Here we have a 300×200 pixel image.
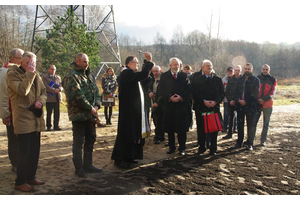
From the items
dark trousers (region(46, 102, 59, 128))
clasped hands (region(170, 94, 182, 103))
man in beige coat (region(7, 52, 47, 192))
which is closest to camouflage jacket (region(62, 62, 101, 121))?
man in beige coat (region(7, 52, 47, 192))

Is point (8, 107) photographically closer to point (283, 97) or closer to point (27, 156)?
point (27, 156)

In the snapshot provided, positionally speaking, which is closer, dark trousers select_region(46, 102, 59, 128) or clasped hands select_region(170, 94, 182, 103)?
clasped hands select_region(170, 94, 182, 103)

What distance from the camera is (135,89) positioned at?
491 centimetres

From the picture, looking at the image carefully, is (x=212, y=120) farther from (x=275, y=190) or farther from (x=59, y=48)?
(x=59, y=48)

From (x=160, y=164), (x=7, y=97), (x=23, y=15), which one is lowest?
(x=160, y=164)

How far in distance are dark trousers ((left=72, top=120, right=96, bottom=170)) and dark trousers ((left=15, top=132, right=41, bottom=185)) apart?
1.99ft

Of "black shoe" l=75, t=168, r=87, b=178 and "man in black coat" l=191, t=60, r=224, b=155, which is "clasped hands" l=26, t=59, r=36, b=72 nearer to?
"black shoe" l=75, t=168, r=87, b=178

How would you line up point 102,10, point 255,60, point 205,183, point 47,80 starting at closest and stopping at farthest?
point 205,183 < point 47,80 < point 102,10 < point 255,60

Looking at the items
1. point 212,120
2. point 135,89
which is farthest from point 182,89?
point 135,89

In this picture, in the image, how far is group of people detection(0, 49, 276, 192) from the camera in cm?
381

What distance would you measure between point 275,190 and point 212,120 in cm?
218

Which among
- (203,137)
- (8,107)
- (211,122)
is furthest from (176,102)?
(8,107)

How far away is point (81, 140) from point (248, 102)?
13.4ft

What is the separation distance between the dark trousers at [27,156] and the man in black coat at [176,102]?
9.35ft
